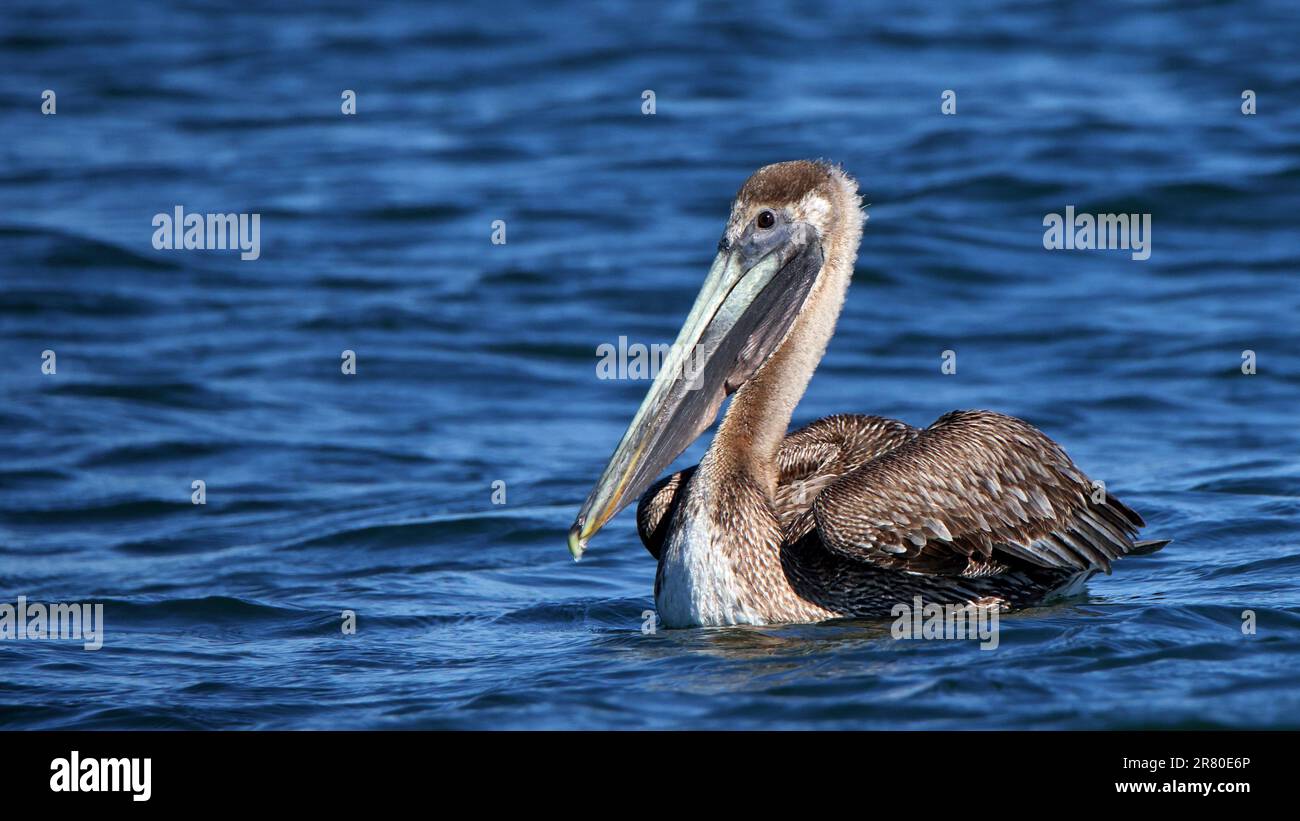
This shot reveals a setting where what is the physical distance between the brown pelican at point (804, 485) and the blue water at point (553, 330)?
0.72 feet

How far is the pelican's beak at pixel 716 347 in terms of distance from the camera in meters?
6.70

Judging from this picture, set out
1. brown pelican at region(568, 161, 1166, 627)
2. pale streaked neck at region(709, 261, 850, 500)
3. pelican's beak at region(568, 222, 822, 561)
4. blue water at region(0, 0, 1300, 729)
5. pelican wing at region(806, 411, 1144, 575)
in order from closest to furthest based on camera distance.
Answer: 1. blue water at region(0, 0, 1300, 729)
2. pelican wing at region(806, 411, 1144, 575)
3. brown pelican at region(568, 161, 1166, 627)
4. pelican's beak at region(568, 222, 822, 561)
5. pale streaked neck at region(709, 261, 850, 500)

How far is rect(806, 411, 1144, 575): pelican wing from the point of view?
6.35m

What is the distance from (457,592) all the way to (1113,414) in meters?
4.68

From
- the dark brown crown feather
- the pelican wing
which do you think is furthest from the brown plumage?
the dark brown crown feather

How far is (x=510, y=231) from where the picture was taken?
1515 centimetres

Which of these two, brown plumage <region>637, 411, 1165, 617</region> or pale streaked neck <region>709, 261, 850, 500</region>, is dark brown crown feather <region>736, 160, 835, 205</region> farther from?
brown plumage <region>637, 411, 1165, 617</region>

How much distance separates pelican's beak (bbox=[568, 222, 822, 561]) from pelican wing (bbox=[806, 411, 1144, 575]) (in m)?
0.58

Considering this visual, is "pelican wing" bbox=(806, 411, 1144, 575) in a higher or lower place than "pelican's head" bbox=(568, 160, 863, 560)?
lower

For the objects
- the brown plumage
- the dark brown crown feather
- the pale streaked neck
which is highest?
the dark brown crown feather

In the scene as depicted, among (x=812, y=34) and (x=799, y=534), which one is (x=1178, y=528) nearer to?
(x=799, y=534)

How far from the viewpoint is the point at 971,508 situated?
6.61m

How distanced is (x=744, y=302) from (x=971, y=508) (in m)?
1.18
